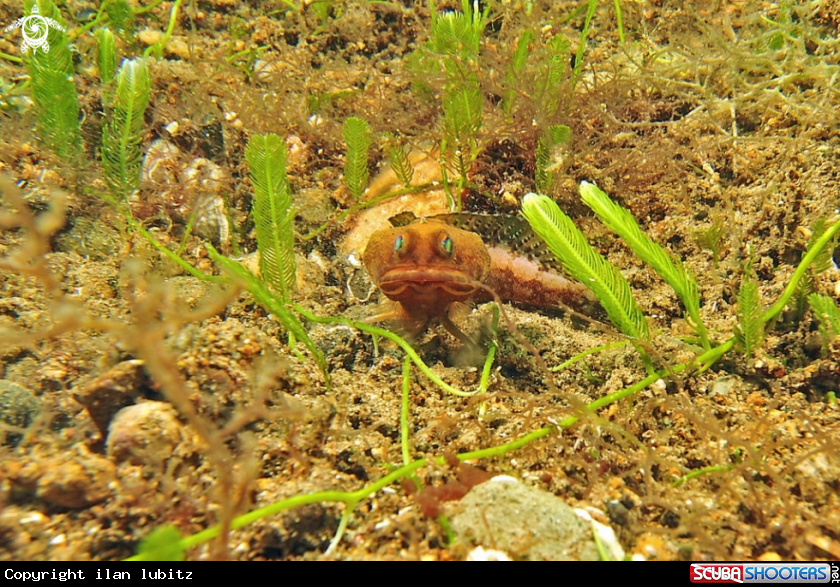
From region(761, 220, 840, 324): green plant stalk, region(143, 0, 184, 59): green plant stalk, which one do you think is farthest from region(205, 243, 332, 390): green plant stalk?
region(143, 0, 184, 59): green plant stalk

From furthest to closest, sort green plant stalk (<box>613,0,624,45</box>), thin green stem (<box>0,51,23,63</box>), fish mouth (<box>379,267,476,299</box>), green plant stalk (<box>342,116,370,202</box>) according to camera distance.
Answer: thin green stem (<box>0,51,23,63</box>) → green plant stalk (<box>613,0,624,45</box>) → green plant stalk (<box>342,116,370,202</box>) → fish mouth (<box>379,267,476,299</box>)

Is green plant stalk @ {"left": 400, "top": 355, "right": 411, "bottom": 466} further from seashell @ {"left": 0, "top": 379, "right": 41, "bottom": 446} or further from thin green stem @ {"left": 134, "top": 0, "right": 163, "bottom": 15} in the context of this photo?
thin green stem @ {"left": 134, "top": 0, "right": 163, "bottom": 15}

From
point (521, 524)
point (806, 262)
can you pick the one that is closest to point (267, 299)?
point (521, 524)

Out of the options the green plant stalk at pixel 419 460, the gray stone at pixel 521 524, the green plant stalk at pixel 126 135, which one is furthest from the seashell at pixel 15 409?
the gray stone at pixel 521 524

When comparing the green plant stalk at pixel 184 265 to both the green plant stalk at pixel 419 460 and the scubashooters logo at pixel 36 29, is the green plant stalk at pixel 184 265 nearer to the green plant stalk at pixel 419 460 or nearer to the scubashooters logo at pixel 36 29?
the green plant stalk at pixel 419 460

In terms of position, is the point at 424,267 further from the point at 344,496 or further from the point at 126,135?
the point at 126,135

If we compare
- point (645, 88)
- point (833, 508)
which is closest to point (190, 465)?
point (833, 508)
